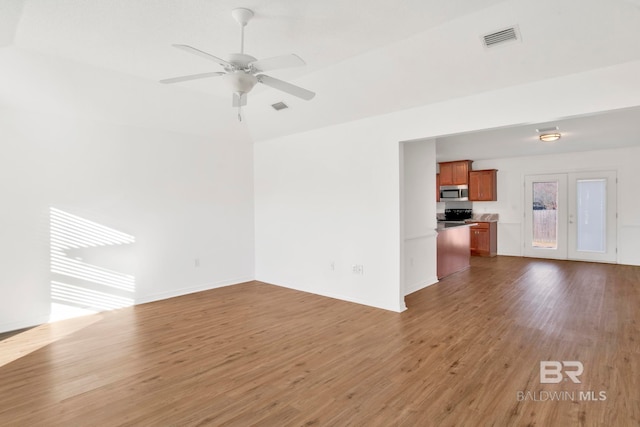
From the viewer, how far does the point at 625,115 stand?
466 cm

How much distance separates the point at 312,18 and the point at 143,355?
11.3 feet

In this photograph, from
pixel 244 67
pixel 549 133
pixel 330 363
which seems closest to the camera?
pixel 244 67

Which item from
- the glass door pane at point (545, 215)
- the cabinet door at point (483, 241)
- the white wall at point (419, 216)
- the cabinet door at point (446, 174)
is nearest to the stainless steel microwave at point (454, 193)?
the cabinet door at point (446, 174)

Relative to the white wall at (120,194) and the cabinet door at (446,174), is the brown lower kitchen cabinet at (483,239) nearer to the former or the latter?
the cabinet door at (446,174)

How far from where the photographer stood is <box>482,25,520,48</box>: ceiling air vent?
278cm

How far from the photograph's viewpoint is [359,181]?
481 centimetres

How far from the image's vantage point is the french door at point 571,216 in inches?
294

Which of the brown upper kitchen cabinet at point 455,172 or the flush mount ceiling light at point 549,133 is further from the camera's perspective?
the brown upper kitchen cabinet at point 455,172

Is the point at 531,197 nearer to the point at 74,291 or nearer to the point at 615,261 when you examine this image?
the point at 615,261

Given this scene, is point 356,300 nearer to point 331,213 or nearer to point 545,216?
point 331,213

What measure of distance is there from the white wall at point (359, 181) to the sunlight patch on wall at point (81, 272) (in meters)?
2.35

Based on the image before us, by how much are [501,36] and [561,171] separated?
22.1ft

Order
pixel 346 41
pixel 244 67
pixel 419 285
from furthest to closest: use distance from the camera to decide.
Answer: pixel 419 285, pixel 346 41, pixel 244 67

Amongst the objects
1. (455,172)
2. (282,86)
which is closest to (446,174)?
(455,172)
